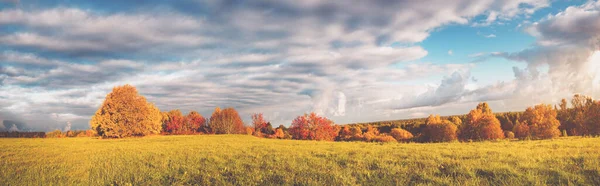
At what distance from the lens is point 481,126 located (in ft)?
332

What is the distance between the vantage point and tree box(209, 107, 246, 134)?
113 meters

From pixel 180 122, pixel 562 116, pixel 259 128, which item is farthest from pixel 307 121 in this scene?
pixel 562 116

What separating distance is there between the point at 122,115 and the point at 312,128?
59.7 meters

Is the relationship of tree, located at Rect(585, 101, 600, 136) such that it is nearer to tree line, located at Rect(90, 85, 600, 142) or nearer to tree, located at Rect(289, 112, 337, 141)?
tree line, located at Rect(90, 85, 600, 142)

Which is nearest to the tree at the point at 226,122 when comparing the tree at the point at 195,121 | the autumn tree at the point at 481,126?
the tree at the point at 195,121

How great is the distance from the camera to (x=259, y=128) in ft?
379

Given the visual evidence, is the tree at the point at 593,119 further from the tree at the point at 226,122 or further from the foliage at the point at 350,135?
the tree at the point at 226,122

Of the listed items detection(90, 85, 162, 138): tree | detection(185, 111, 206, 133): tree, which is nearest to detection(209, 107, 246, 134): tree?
detection(185, 111, 206, 133): tree

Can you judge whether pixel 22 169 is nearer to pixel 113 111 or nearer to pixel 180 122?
pixel 113 111

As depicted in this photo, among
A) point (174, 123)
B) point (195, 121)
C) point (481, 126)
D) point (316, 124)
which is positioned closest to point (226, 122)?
point (174, 123)

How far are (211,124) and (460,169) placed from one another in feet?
371

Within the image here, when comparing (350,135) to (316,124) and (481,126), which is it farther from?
(481,126)

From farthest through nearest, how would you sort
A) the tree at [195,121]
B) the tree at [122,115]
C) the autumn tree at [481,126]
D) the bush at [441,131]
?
1. the tree at [195,121]
2. the bush at [441,131]
3. the autumn tree at [481,126]
4. the tree at [122,115]

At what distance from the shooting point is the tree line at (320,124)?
5891 cm
